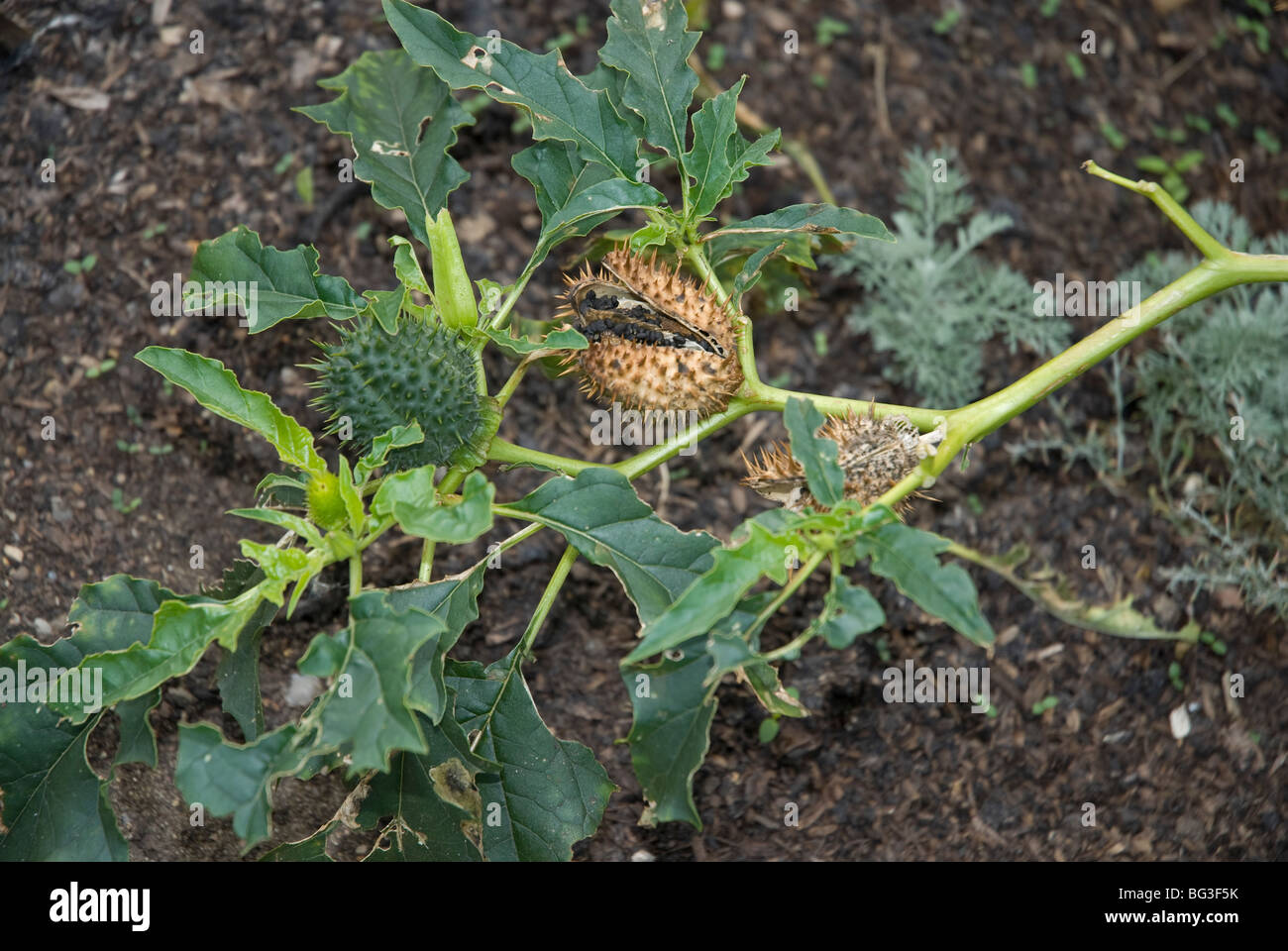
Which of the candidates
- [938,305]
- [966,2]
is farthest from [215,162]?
[966,2]

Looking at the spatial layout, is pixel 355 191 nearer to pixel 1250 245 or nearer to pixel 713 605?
pixel 713 605

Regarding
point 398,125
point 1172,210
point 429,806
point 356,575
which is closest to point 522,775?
point 429,806

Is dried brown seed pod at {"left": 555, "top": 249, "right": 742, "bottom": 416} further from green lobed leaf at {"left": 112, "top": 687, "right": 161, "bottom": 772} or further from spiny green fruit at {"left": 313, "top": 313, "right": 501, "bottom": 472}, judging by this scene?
green lobed leaf at {"left": 112, "top": 687, "right": 161, "bottom": 772}

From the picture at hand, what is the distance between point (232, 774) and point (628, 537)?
657 mm

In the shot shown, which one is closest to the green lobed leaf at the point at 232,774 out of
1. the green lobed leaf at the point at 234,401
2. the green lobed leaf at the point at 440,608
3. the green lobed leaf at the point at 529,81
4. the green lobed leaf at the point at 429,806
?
the green lobed leaf at the point at 440,608

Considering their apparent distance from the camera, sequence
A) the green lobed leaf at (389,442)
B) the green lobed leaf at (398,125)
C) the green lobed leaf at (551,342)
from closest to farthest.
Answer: the green lobed leaf at (389,442)
the green lobed leaf at (551,342)
the green lobed leaf at (398,125)

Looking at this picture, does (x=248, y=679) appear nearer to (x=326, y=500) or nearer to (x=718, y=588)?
(x=326, y=500)

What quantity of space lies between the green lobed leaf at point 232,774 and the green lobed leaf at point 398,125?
0.93 metres

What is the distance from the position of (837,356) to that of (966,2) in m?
1.04

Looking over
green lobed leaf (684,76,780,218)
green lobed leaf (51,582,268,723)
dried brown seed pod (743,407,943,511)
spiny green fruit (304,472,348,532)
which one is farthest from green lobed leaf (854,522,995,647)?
green lobed leaf (51,582,268,723)

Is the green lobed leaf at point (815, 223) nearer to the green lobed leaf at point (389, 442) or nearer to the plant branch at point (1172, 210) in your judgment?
the plant branch at point (1172, 210)

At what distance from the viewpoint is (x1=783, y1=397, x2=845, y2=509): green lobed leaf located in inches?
57.9

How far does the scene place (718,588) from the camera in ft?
4.47

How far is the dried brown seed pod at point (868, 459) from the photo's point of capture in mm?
1714
